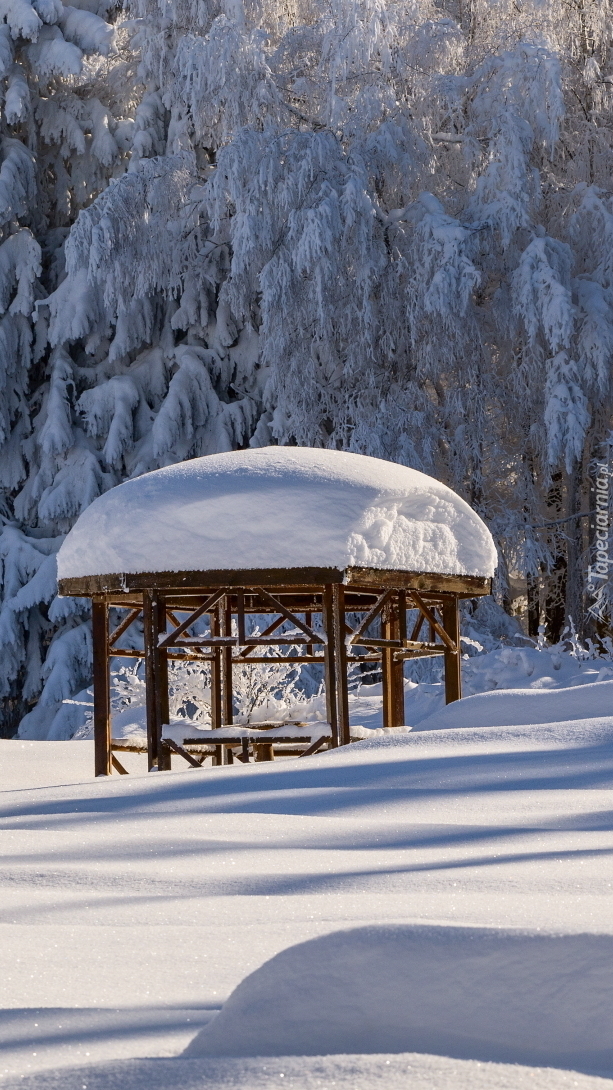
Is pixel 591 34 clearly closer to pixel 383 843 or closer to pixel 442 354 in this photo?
pixel 442 354

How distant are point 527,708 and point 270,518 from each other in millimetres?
2340

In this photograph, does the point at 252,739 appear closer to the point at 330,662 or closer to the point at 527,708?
the point at 330,662

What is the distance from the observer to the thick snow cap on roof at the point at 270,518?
31.0ft

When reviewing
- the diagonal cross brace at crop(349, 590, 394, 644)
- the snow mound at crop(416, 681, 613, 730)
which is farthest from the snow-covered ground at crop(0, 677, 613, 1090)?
the diagonal cross brace at crop(349, 590, 394, 644)

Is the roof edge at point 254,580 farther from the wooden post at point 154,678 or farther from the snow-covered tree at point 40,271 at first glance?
the snow-covered tree at point 40,271

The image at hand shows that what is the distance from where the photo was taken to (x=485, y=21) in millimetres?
18484

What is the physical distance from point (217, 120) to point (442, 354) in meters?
4.87

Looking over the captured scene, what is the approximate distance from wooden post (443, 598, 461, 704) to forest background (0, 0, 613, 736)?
15.2 ft

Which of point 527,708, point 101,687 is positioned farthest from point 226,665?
point 527,708

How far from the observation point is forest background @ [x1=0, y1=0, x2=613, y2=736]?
1619 centimetres

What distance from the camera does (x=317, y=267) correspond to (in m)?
15.8

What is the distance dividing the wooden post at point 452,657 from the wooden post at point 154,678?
2.79 metres

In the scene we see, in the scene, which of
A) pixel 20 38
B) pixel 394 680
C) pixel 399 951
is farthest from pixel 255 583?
pixel 20 38

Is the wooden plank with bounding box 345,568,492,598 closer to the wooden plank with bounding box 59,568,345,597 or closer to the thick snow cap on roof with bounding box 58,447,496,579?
the thick snow cap on roof with bounding box 58,447,496,579
